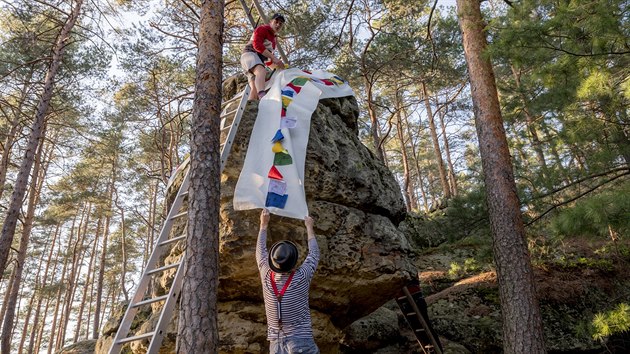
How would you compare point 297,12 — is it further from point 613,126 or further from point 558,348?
point 558,348

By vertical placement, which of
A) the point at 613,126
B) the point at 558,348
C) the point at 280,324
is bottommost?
the point at 558,348

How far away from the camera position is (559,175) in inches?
238

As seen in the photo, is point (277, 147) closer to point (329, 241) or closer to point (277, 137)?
point (277, 137)

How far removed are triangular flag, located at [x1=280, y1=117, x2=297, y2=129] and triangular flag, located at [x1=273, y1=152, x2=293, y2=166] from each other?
460 mm

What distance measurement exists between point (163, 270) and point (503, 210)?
4504 millimetres

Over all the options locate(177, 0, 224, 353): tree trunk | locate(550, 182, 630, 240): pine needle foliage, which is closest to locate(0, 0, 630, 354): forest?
locate(550, 182, 630, 240): pine needle foliage

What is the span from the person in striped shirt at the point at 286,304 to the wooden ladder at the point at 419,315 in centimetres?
292

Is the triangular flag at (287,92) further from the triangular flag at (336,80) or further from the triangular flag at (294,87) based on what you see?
the triangular flag at (336,80)

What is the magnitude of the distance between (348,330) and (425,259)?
508 centimetres

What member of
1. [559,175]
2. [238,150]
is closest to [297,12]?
[238,150]

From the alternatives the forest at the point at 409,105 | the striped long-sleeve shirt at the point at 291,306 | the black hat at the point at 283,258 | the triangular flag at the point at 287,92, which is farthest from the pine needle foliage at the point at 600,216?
the triangular flag at the point at 287,92

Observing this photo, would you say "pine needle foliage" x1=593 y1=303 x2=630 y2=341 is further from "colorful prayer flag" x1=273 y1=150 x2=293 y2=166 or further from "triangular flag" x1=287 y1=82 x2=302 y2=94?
"triangular flag" x1=287 y1=82 x2=302 y2=94

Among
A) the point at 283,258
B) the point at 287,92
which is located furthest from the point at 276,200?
the point at 287,92

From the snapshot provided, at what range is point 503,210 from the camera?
16.7 ft
